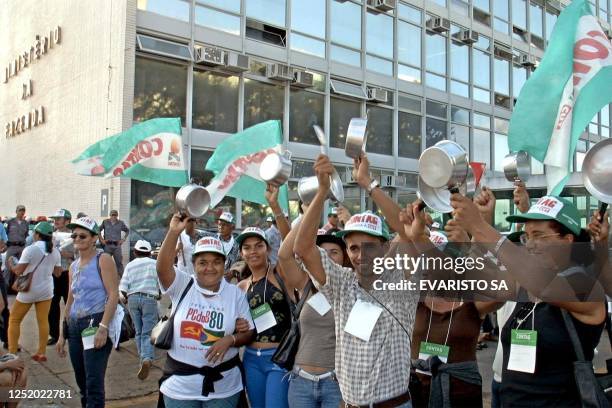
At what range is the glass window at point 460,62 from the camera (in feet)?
76.3

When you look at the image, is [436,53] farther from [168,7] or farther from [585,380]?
[585,380]

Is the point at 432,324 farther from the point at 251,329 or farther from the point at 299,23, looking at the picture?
the point at 299,23

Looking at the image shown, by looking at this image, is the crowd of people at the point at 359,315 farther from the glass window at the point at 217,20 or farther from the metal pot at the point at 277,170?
the glass window at the point at 217,20

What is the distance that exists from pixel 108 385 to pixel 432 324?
4473 mm

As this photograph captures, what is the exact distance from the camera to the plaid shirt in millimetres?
2947

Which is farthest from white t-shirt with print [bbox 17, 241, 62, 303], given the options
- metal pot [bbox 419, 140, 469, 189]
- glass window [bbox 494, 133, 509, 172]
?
glass window [bbox 494, 133, 509, 172]

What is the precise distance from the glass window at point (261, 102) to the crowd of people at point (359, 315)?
12362 mm

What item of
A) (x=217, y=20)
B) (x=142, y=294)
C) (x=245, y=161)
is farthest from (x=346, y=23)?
(x=142, y=294)

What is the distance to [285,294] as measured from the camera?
4402mm

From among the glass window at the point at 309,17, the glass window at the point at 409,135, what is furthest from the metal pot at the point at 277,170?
the glass window at the point at 409,135

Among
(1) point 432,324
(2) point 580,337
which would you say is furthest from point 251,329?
(2) point 580,337

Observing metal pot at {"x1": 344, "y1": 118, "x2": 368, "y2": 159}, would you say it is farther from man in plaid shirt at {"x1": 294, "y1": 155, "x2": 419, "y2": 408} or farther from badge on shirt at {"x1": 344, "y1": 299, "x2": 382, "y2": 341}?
badge on shirt at {"x1": 344, "y1": 299, "x2": 382, "y2": 341}

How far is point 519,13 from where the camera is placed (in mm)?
26828

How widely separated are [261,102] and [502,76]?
1315 centimetres
